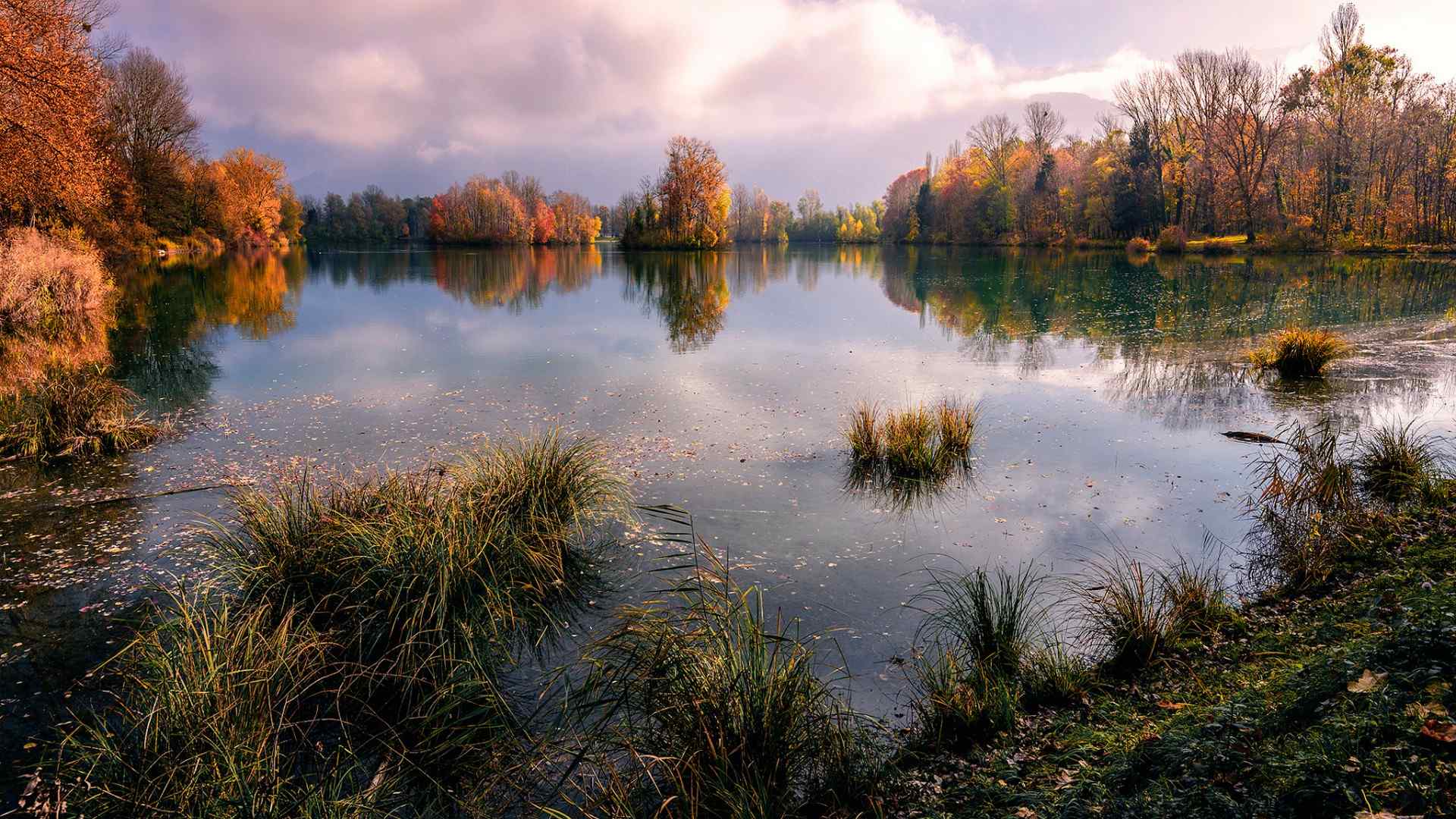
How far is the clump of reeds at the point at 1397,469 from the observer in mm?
7992

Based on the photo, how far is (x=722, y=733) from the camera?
399 centimetres

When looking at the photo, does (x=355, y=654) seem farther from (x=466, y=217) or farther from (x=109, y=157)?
(x=466, y=217)

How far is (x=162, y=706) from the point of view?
3945 millimetres

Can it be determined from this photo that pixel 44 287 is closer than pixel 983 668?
No

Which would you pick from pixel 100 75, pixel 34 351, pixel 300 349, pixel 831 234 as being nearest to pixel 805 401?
pixel 300 349

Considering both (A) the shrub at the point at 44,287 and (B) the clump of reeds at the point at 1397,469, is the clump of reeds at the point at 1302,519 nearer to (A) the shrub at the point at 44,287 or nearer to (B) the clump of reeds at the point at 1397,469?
(B) the clump of reeds at the point at 1397,469

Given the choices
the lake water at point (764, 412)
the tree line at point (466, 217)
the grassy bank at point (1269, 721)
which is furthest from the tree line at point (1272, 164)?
the tree line at point (466, 217)

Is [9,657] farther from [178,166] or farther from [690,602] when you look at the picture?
[178,166]

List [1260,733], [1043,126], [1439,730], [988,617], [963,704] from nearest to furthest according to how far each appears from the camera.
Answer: [1439,730] < [1260,733] < [963,704] < [988,617] < [1043,126]

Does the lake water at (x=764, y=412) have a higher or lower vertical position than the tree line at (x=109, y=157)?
lower

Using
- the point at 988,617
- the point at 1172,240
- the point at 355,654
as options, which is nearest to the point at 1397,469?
the point at 988,617

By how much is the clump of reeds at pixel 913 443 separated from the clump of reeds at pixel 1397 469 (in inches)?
176

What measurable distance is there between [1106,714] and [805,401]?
949 centimetres

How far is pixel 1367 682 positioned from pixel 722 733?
3323 millimetres
